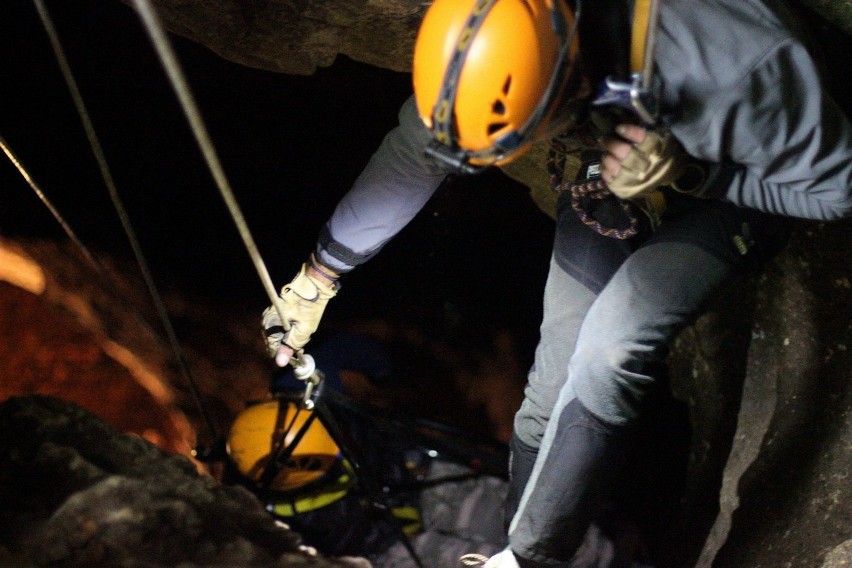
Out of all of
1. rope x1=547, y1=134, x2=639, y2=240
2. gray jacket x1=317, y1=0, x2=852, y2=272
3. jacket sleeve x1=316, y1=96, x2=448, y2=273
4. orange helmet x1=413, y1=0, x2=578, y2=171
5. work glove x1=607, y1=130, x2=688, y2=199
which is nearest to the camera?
gray jacket x1=317, y1=0, x2=852, y2=272

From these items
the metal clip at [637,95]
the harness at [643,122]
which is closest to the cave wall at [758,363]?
the harness at [643,122]

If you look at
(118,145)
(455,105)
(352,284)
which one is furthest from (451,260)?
(455,105)

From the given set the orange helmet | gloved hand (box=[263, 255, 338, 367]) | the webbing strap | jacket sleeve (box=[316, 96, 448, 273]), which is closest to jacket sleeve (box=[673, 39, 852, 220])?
the webbing strap

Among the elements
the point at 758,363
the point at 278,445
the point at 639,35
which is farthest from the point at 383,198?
the point at 758,363

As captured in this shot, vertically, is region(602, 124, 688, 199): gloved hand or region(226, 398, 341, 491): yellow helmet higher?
region(602, 124, 688, 199): gloved hand

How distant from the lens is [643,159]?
1862 mm

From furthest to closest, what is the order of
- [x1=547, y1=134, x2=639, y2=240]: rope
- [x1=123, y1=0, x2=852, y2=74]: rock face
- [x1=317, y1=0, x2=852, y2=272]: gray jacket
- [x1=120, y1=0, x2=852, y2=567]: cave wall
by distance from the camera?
[x1=123, y1=0, x2=852, y2=74]: rock face < [x1=120, y1=0, x2=852, y2=567]: cave wall < [x1=547, y1=134, x2=639, y2=240]: rope < [x1=317, y1=0, x2=852, y2=272]: gray jacket

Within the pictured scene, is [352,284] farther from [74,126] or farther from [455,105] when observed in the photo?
[455,105]

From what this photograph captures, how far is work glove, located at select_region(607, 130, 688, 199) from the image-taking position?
1831 mm

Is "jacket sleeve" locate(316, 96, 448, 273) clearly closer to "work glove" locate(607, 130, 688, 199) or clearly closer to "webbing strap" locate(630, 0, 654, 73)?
"work glove" locate(607, 130, 688, 199)

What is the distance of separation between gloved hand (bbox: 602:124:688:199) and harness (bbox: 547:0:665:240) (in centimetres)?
7

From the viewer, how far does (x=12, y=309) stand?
15.3 feet

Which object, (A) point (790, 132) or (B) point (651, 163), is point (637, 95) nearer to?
(B) point (651, 163)

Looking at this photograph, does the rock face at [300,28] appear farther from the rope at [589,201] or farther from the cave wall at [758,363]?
the rope at [589,201]
